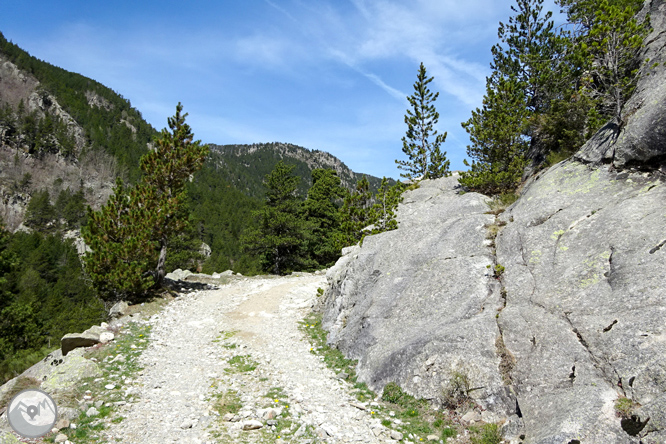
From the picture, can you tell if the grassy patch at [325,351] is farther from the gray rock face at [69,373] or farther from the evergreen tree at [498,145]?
the evergreen tree at [498,145]

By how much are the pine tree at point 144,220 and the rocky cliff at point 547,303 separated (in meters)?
11.9

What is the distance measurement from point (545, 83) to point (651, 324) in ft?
75.9

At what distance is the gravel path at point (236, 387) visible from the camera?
767 cm

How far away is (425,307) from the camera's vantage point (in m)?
11.3

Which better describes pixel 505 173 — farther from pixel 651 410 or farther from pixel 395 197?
pixel 651 410

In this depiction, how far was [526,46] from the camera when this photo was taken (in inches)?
1278

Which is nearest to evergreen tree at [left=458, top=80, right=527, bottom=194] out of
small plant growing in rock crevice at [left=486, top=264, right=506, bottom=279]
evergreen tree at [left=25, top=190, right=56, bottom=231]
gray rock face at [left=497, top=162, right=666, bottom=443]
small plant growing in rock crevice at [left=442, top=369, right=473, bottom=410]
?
gray rock face at [left=497, top=162, right=666, bottom=443]

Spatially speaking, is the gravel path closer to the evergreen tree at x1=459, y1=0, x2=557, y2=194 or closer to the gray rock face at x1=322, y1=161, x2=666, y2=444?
the gray rock face at x1=322, y1=161, x2=666, y2=444

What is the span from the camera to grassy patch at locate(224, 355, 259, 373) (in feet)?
36.9

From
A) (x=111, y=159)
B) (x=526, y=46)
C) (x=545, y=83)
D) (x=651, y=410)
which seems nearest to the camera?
(x=651, y=410)

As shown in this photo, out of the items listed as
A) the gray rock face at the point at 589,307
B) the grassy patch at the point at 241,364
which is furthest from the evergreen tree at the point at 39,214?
the gray rock face at the point at 589,307

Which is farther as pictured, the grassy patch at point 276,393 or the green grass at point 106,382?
the grassy patch at point 276,393

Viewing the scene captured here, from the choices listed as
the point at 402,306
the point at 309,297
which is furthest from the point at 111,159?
the point at 402,306

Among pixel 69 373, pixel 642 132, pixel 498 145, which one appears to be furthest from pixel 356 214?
pixel 69 373
